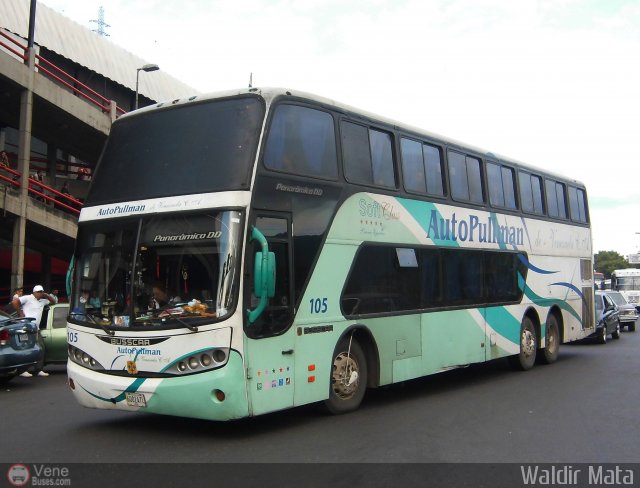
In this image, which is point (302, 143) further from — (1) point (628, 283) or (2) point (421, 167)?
(1) point (628, 283)

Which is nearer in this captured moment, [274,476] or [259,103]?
[274,476]

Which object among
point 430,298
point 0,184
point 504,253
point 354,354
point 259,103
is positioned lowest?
point 354,354

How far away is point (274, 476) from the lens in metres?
5.88

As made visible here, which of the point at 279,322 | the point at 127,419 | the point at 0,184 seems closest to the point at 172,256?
the point at 279,322

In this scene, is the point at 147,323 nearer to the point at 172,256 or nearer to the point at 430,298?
the point at 172,256

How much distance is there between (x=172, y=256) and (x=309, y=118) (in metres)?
2.49

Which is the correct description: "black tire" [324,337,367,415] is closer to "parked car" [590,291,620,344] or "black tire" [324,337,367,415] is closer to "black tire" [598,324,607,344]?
"parked car" [590,291,620,344]

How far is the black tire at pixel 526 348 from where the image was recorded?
1367cm

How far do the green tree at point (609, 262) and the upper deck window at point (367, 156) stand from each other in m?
104

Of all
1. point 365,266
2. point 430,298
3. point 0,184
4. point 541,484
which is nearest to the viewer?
point 541,484

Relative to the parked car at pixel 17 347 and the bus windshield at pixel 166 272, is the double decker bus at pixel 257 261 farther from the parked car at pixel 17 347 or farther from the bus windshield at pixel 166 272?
the parked car at pixel 17 347

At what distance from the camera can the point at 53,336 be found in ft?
44.9

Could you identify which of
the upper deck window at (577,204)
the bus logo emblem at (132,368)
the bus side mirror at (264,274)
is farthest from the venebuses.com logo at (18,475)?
the upper deck window at (577,204)

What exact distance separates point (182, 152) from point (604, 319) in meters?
17.4
